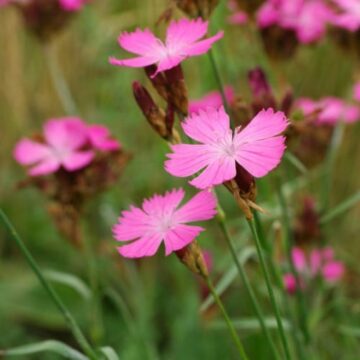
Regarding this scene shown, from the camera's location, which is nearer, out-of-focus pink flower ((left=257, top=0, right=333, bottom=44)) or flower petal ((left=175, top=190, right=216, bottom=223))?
flower petal ((left=175, top=190, right=216, bottom=223))

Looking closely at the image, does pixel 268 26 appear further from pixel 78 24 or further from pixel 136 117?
pixel 78 24

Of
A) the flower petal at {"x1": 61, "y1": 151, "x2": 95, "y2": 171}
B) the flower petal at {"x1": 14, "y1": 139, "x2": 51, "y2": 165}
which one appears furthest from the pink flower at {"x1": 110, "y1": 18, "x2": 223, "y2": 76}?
the flower petal at {"x1": 14, "y1": 139, "x2": 51, "y2": 165}

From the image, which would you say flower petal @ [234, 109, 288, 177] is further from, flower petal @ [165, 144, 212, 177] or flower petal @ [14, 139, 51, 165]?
flower petal @ [14, 139, 51, 165]

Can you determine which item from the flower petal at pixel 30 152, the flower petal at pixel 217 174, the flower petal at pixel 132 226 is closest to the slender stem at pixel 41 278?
the flower petal at pixel 132 226

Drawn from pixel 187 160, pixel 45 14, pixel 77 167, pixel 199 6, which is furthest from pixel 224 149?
pixel 45 14

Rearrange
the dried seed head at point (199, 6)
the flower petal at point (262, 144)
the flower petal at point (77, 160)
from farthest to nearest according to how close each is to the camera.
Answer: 1. the flower petal at point (77, 160)
2. the dried seed head at point (199, 6)
3. the flower petal at point (262, 144)

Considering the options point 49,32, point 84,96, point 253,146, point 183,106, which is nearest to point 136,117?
point 84,96

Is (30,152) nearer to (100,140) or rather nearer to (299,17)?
(100,140)

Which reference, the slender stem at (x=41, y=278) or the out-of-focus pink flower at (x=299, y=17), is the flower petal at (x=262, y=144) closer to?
the slender stem at (x=41, y=278)
